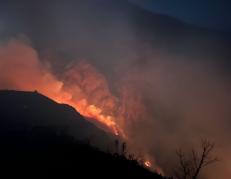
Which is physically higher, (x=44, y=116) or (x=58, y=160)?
(x=44, y=116)

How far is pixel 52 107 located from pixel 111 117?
34375mm

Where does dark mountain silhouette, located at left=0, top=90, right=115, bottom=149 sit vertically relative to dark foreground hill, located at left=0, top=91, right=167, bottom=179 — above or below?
above

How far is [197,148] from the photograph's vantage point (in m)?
165

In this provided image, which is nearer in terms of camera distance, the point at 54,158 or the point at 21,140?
the point at 54,158

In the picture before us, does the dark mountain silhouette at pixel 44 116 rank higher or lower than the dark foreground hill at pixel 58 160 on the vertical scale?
higher

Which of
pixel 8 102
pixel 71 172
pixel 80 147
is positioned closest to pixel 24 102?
pixel 8 102

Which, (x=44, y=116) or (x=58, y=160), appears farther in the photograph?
(x=44, y=116)

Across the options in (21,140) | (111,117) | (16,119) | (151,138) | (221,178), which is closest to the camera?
(21,140)

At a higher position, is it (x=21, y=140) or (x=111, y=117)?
(x=111, y=117)

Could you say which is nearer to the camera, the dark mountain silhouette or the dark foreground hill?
the dark foreground hill

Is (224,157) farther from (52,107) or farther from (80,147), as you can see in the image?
(80,147)

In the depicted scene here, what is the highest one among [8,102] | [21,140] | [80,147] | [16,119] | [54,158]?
[8,102]

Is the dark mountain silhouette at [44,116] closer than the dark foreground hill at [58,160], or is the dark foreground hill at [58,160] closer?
the dark foreground hill at [58,160]

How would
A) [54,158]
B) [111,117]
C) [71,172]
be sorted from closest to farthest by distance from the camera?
1. [71,172]
2. [54,158]
3. [111,117]
